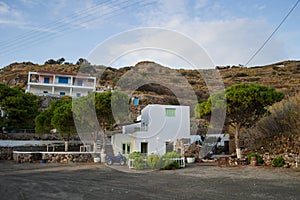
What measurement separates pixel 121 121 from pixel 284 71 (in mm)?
45223

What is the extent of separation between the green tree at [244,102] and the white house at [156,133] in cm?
455

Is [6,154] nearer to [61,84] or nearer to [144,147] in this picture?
[144,147]

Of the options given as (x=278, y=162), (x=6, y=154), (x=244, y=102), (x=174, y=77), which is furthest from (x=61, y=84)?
(x=278, y=162)

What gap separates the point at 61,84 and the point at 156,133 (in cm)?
2851

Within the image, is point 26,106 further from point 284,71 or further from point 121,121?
point 284,71

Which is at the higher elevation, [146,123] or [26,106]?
[26,106]

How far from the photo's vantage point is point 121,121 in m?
18.8

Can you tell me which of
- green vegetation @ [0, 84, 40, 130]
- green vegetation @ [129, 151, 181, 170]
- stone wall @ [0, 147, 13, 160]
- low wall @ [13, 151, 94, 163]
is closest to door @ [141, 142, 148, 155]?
low wall @ [13, 151, 94, 163]

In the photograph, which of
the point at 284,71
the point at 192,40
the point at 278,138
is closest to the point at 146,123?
the point at 192,40

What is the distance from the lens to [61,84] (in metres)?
44.0

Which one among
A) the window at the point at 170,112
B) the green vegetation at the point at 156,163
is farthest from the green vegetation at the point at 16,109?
the green vegetation at the point at 156,163

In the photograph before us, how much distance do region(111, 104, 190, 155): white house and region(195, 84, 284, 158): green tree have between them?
14.9ft

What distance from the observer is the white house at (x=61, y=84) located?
142 ft

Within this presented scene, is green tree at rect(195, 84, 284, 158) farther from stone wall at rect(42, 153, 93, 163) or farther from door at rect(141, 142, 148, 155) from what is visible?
stone wall at rect(42, 153, 93, 163)
